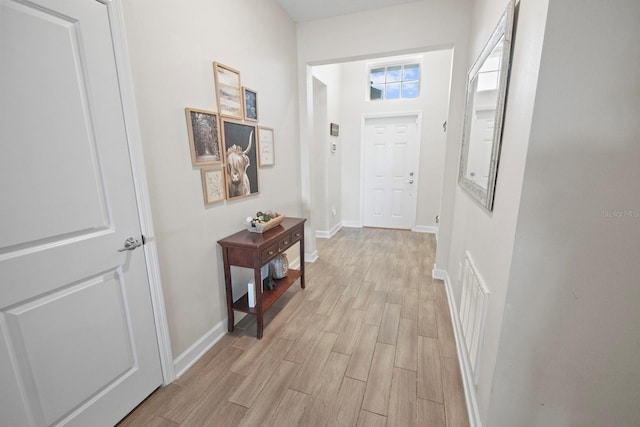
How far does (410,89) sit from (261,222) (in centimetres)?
374

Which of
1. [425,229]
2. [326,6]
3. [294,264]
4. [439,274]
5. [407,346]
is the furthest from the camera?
[425,229]

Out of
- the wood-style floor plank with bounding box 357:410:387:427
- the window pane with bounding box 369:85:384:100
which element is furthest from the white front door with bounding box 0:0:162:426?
the window pane with bounding box 369:85:384:100

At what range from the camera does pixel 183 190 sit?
1.67m

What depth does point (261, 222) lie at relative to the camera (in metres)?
2.20

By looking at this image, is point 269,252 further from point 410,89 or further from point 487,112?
point 410,89

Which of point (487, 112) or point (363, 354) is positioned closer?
point (487, 112)

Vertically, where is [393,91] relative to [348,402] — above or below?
above

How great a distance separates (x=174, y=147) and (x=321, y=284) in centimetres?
198

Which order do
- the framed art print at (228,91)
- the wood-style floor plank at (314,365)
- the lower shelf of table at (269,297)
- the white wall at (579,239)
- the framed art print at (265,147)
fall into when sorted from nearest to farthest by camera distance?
the white wall at (579,239) < the wood-style floor plank at (314,365) < the framed art print at (228,91) < the lower shelf of table at (269,297) < the framed art print at (265,147)

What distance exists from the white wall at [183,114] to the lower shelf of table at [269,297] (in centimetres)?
14

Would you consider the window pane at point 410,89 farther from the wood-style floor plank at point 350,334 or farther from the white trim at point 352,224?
the wood-style floor plank at point 350,334

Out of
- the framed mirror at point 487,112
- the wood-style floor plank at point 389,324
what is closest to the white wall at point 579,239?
the framed mirror at point 487,112

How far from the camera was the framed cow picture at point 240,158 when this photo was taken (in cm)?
201

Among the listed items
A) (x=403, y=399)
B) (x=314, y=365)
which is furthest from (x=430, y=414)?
(x=314, y=365)
